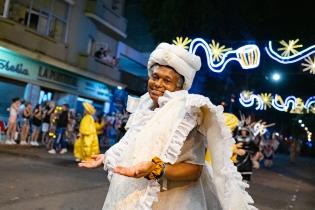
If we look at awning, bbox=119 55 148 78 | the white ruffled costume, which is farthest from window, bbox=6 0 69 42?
the white ruffled costume

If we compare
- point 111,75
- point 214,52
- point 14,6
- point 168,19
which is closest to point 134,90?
point 111,75

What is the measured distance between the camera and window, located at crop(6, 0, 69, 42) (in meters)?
17.2

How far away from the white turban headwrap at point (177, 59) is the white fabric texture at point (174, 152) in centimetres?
15

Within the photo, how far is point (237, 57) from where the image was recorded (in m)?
13.3

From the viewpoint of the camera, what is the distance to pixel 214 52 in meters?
13.5

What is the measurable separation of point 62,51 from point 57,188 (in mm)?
13429

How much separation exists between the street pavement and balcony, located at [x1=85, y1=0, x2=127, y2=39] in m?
10.6

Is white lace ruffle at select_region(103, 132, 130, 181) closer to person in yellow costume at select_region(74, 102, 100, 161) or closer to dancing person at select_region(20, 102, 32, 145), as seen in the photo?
person in yellow costume at select_region(74, 102, 100, 161)

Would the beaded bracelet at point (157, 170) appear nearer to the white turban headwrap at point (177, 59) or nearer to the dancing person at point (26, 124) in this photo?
the white turban headwrap at point (177, 59)

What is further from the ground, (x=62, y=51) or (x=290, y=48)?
(x=62, y=51)

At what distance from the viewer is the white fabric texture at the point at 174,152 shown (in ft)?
6.84

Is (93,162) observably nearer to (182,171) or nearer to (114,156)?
(114,156)

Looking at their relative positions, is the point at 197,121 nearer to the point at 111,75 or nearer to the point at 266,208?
the point at 266,208

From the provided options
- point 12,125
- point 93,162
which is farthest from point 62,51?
point 93,162
